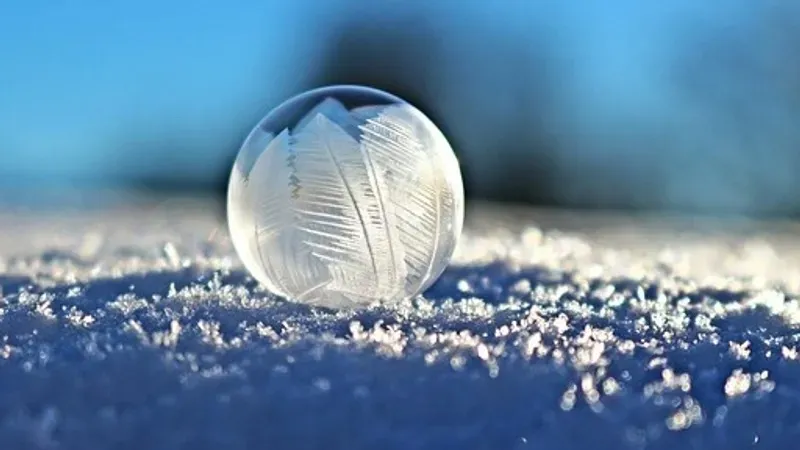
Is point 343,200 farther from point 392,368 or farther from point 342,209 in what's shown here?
point 392,368

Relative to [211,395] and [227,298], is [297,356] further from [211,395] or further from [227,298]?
[227,298]

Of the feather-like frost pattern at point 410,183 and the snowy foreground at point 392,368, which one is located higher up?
the feather-like frost pattern at point 410,183

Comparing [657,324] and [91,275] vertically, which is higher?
[657,324]

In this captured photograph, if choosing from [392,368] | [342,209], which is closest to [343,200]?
[342,209]

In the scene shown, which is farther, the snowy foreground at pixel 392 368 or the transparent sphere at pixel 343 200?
the transparent sphere at pixel 343 200

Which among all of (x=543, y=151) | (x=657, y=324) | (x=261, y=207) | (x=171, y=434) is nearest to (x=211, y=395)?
(x=171, y=434)
